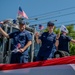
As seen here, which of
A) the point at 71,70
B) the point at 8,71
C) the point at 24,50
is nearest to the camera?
the point at 71,70

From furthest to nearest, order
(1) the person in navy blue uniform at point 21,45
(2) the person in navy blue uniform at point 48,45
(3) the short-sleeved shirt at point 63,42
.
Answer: (3) the short-sleeved shirt at point 63,42 → (2) the person in navy blue uniform at point 48,45 → (1) the person in navy blue uniform at point 21,45

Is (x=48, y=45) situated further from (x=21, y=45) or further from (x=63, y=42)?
(x=63, y=42)

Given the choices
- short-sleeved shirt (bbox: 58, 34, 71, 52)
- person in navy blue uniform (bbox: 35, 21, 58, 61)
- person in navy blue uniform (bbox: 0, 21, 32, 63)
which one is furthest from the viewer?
short-sleeved shirt (bbox: 58, 34, 71, 52)

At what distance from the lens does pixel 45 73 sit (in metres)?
5.28

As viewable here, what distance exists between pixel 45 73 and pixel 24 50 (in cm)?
126

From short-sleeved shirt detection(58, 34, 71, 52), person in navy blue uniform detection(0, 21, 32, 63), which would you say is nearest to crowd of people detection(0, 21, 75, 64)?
person in navy blue uniform detection(0, 21, 32, 63)

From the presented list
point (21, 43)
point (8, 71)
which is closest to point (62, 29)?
point (21, 43)

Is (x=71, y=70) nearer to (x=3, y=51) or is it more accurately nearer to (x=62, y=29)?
A: (x=62, y=29)

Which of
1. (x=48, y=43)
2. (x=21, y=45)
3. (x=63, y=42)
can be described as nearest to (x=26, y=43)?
(x=21, y=45)

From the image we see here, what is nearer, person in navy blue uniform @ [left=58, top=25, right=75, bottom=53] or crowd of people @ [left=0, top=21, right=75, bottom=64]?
crowd of people @ [left=0, top=21, right=75, bottom=64]

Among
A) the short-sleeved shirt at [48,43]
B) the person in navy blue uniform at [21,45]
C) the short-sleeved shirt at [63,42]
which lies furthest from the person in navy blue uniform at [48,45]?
the short-sleeved shirt at [63,42]

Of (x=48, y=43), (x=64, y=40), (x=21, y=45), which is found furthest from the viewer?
(x=64, y=40)

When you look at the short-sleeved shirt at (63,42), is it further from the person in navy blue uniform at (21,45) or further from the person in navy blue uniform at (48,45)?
the person in navy blue uniform at (21,45)

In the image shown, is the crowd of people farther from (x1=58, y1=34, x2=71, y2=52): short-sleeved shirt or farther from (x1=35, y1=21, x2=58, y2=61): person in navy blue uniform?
(x1=58, y1=34, x2=71, y2=52): short-sleeved shirt
